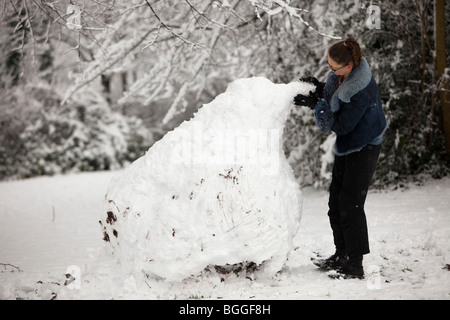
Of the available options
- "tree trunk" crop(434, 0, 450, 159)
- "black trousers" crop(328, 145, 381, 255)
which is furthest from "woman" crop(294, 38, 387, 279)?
"tree trunk" crop(434, 0, 450, 159)

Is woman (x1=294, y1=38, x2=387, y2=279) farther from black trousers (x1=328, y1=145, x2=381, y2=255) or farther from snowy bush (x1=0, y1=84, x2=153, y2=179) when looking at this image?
snowy bush (x1=0, y1=84, x2=153, y2=179)

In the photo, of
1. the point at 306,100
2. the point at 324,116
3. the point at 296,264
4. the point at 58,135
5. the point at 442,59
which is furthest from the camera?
the point at 58,135

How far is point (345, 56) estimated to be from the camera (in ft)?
10.1

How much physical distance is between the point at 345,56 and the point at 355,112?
424mm

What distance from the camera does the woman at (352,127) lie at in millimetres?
3057

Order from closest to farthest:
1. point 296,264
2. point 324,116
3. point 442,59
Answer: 1. point 324,116
2. point 296,264
3. point 442,59

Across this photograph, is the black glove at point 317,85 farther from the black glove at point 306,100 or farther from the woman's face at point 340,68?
the woman's face at point 340,68

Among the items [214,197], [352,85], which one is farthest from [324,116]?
[214,197]

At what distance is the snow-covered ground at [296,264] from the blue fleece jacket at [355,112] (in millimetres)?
1054

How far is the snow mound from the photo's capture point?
303cm

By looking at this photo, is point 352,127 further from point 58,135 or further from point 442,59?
point 58,135

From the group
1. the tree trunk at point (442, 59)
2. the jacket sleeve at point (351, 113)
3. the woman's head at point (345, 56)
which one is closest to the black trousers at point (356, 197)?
the jacket sleeve at point (351, 113)

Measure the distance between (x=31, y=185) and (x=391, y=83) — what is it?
9681 mm
